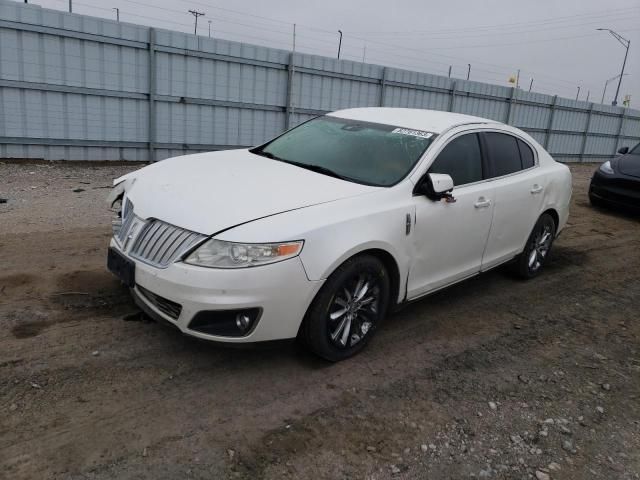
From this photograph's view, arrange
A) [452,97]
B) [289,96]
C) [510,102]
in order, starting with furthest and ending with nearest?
[510,102], [452,97], [289,96]

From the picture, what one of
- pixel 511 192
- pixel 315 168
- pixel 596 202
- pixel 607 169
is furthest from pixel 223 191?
pixel 596 202

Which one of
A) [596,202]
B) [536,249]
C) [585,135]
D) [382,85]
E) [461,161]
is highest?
[382,85]

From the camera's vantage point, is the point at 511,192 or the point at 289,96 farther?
the point at 289,96

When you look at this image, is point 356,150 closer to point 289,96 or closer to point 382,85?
point 289,96

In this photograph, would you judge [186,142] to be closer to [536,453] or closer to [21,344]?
[21,344]

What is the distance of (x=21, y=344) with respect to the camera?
3.56 meters

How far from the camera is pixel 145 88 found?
10.4 meters

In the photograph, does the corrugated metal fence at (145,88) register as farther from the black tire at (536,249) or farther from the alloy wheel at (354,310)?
the alloy wheel at (354,310)

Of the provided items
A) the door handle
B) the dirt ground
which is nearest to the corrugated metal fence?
the dirt ground

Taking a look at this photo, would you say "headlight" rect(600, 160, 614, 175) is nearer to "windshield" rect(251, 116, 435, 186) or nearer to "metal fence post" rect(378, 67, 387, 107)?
"metal fence post" rect(378, 67, 387, 107)

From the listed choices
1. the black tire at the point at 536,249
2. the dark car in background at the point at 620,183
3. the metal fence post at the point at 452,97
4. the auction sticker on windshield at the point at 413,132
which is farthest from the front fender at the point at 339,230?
the metal fence post at the point at 452,97

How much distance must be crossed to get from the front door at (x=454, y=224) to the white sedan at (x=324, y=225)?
0.01 metres

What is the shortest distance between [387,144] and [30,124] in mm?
7633

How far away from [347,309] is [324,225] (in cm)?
64
